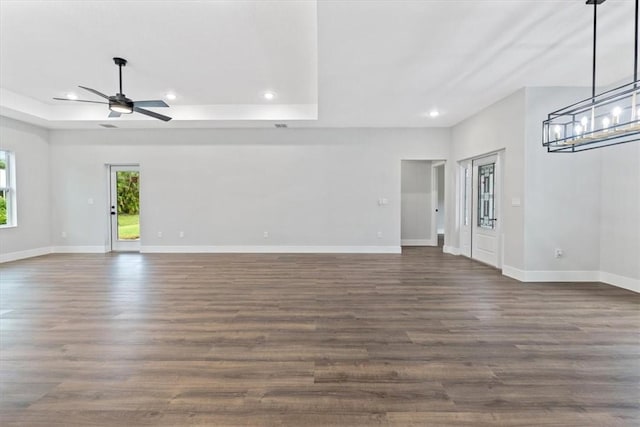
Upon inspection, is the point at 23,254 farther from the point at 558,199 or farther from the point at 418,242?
the point at 558,199

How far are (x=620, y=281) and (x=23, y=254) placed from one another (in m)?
10.9

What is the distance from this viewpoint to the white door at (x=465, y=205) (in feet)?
21.4

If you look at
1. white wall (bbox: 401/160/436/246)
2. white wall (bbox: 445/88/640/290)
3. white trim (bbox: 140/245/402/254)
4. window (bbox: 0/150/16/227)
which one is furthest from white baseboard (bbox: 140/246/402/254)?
white wall (bbox: 445/88/640/290)

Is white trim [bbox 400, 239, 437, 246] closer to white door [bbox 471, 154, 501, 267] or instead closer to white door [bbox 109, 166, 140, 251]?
white door [bbox 471, 154, 501, 267]

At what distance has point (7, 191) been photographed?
21.0 ft

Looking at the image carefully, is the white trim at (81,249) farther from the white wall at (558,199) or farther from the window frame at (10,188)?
the white wall at (558,199)

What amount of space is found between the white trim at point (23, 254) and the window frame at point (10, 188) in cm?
61

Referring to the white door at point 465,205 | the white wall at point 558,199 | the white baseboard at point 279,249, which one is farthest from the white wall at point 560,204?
the white baseboard at point 279,249

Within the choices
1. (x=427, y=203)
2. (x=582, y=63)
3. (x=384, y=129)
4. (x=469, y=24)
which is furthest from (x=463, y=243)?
(x=469, y=24)

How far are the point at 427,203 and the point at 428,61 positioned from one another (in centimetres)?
522

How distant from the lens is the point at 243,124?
6.64 m

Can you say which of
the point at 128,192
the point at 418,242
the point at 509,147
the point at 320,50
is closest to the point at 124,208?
the point at 128,192

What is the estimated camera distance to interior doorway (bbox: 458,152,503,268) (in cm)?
549

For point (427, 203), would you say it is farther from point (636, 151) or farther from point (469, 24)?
point (469, 24)
